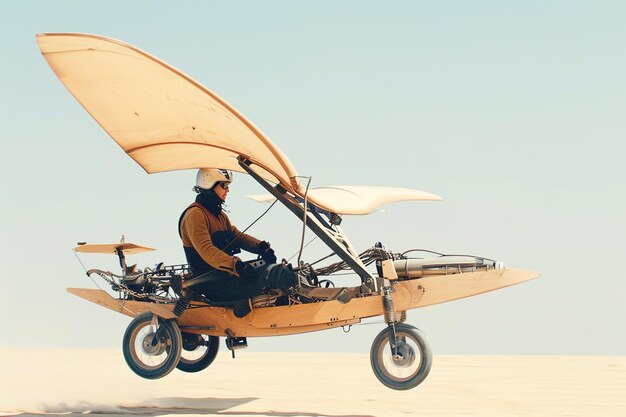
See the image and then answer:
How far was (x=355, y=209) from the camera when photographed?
13102 millimetres

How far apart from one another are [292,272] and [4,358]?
9931 millimetres

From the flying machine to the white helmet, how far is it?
9 cm

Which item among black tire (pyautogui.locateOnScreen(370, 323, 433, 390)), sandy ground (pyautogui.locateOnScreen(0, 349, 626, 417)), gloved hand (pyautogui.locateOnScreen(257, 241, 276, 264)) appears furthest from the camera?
gloved hand (pyautogui.locateOnScreen(257, 241, 276, 264))

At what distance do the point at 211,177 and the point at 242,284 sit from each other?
1.37 meters

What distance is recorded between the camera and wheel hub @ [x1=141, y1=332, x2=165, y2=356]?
1321 centimetres

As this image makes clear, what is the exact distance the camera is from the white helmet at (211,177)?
43.6ft

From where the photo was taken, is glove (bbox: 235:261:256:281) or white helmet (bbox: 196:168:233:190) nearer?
glove (bbox: 235:261:256:281)

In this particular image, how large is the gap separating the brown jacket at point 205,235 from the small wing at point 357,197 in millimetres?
1120

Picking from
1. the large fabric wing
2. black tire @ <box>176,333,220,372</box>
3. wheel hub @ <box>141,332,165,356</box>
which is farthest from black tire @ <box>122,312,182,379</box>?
the large fabric wing

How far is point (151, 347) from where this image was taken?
521 inches

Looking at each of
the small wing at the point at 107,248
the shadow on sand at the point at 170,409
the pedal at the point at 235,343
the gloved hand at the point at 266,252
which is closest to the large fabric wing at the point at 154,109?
the gloved hand at the point at 266,252

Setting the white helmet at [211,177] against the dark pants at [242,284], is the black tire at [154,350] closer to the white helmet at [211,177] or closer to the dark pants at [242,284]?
the dark pants at [242,284]

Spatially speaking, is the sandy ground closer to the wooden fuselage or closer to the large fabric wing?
the wooden fuselage

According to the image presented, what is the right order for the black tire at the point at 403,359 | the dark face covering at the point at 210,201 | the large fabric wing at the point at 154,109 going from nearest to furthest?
the large fabric wing at the point at 154,109 → the black tire at the point at 403,359 → the dark face covering at the point at 210,201
